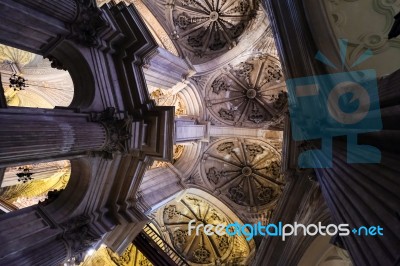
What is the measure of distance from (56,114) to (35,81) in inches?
414

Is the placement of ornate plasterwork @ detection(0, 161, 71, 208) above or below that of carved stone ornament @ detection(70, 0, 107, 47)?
below

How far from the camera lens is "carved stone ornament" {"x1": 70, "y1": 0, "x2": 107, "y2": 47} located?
7.20 metres

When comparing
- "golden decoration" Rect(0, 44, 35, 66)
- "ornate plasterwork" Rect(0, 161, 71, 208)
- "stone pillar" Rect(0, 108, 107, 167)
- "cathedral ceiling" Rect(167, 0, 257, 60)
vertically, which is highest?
"cathedral ceiling" Rect(167, 0, 257, 60)

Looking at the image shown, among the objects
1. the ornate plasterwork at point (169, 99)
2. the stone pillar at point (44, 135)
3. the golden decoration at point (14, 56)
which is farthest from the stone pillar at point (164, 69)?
the golden decoration at point (14, 56)

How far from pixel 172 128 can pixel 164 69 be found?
3.69 m

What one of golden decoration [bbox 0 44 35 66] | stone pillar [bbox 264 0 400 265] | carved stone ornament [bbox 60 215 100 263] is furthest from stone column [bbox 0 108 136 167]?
golden decoration [bbox 0 44 35 66]

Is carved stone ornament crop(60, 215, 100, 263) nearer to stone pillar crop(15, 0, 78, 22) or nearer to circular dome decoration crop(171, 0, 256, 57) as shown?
stone pillar crop(15, 0, 78, 22)

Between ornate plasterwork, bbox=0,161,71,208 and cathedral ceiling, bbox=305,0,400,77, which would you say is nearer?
cathedral ceiling, bbox=305,0,400,77

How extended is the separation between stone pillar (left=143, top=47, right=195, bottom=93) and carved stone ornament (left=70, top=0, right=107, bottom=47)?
7.24 feet

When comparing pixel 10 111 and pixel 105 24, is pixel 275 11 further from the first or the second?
pixel 10 111

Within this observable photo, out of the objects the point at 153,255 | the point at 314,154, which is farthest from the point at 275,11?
the point at 153,255

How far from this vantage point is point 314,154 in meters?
6.50

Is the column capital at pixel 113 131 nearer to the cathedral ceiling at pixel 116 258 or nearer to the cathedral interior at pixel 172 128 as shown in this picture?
the cathedral interior at pixel 172 128

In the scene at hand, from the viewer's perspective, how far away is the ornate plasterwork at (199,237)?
17266mm
